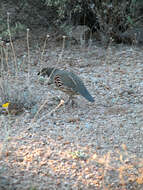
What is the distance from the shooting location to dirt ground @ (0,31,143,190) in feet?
13.2

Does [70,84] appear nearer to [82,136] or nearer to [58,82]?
[58,82]

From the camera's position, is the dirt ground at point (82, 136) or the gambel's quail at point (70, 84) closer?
the dirt ground at point (82, 136)

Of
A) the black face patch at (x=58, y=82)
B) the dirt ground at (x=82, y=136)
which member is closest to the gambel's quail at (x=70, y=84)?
the black face patch at (x=58, y=82)

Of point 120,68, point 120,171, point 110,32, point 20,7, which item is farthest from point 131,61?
point 120,171

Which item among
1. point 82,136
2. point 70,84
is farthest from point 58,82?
point 82,136

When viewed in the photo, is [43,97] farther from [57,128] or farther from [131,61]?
[131,61]

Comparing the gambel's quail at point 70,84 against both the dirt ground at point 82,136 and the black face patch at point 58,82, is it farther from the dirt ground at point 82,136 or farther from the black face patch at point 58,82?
the dirt ground at point 82,136

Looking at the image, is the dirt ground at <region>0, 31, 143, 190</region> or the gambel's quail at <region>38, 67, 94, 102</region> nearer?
the dirt ground at <region>0, 31, 143, 190</region>

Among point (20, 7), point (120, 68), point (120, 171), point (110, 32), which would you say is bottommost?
point (120, 171)

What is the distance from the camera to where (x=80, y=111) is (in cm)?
601

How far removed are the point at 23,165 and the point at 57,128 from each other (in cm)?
119

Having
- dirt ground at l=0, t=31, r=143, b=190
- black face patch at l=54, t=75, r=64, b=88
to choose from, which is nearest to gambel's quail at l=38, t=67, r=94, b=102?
black face patch at l=54, t=75, r=64, b=88

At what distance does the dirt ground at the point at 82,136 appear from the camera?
158 inches

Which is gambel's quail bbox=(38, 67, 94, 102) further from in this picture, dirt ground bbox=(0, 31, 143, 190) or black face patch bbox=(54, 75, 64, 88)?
dirt ground bbox=(0, 31, 143, 190)
